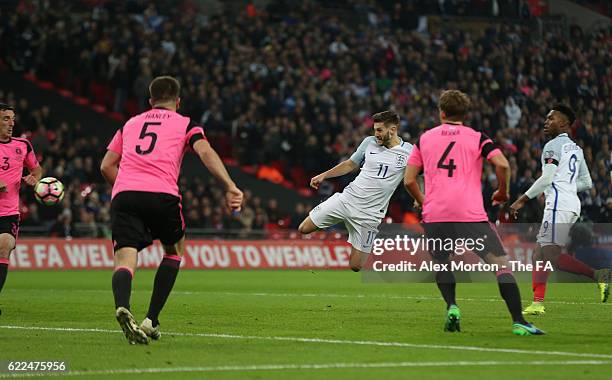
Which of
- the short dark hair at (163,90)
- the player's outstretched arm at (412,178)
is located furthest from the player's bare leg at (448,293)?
the short dark hair at (163,90)

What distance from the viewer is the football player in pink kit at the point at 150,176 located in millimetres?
10195

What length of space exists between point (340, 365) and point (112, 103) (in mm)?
26772

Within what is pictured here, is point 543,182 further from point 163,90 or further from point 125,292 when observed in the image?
point 125,292

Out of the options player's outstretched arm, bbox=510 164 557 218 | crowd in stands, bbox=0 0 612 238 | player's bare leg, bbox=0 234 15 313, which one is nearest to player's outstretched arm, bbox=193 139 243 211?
player's bare leg, bbox=0 234 15 313

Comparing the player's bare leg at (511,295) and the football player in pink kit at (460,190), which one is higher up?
the football player in pink kit at (460,190)

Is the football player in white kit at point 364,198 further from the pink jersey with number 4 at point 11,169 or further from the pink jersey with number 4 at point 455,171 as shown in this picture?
the pink jersey with number 4 at point 455,171

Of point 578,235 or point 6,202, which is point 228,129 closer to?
point 578,235

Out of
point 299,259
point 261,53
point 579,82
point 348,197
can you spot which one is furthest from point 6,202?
point 579,82

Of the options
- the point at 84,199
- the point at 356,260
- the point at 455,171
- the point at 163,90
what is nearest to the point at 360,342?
the point at 455,171

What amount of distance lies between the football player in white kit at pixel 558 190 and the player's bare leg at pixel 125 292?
19.6ft

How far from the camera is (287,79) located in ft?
113

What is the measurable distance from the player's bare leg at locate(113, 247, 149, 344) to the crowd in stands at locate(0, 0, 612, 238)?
63.5ft

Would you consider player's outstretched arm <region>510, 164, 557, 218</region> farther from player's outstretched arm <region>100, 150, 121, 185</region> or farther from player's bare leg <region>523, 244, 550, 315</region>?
player's outstretched arm <region>100, 150, 121, 185</region>

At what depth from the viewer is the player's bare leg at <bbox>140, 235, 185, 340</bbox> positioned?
10.6 m
